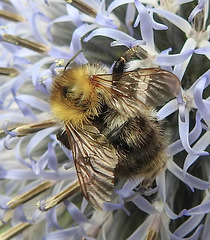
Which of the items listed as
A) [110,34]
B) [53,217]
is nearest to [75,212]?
[53,217]

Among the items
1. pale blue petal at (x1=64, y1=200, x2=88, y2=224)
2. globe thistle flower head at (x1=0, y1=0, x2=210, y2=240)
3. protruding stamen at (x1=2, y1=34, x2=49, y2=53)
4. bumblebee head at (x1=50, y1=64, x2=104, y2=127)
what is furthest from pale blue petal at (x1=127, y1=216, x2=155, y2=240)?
protruding stamen at (x1=2, y1=34, x2=49, y2=53)

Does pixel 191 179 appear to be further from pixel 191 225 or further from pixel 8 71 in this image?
pixel 8 71

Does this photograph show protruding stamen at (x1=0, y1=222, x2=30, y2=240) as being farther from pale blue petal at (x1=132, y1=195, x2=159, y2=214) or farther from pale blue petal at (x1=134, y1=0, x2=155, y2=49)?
pale blue petal at (x1=134, y1=0, x2=155, y2=49)

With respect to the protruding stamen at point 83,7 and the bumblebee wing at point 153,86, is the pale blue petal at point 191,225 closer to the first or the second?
the bumblebee wing at point 153,86

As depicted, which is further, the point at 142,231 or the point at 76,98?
the point at 142,231

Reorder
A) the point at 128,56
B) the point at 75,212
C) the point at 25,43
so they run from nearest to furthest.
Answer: the point at 128,56, the point at 75,212, the point at 25,43

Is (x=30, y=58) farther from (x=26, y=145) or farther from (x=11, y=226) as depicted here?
(x=11, y=226)
